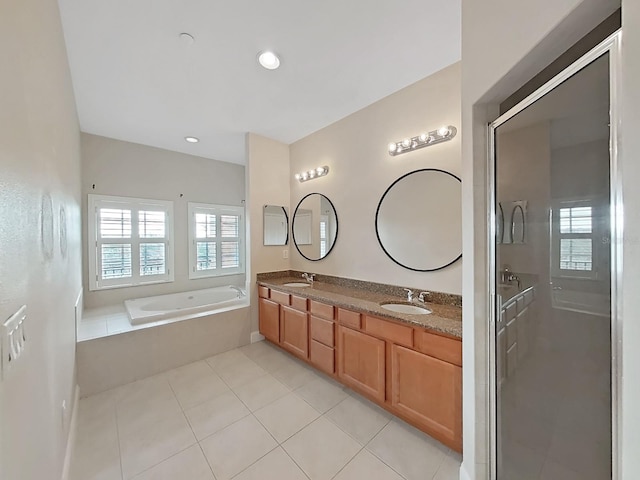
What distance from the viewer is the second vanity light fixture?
1998 mm

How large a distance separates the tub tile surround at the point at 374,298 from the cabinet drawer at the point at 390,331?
0.19 ft

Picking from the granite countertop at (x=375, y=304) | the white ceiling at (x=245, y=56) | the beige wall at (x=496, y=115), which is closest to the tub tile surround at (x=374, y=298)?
the granite countertop at (x=375, y=304)

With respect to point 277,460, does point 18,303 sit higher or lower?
higher

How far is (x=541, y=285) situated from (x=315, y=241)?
234cm

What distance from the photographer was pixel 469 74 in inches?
49.5

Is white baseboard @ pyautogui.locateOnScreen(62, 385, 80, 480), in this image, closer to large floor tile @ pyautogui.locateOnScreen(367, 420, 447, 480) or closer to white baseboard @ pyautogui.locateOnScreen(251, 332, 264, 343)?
white baseboard @ pyautogui.locateOnScreen(251, 332, 264, 343)

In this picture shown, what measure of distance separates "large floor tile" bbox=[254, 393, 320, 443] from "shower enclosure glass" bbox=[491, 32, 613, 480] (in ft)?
3.95

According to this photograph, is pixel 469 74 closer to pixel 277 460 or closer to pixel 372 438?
pixel 372 438

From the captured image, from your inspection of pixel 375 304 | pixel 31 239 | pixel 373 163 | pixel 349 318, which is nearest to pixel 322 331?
pixel 349 318

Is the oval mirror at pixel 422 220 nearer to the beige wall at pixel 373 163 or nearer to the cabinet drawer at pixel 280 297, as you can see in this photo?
the beige wall at pixel 373 163

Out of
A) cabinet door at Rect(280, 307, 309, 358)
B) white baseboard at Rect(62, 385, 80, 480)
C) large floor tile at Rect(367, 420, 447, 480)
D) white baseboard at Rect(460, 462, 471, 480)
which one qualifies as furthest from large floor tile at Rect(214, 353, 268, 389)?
white baseboard at Rect(460, 462, 471, 480)

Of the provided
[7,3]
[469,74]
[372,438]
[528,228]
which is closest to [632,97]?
[528,228]

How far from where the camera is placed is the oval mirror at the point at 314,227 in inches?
117

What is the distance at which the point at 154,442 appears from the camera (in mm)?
1646
